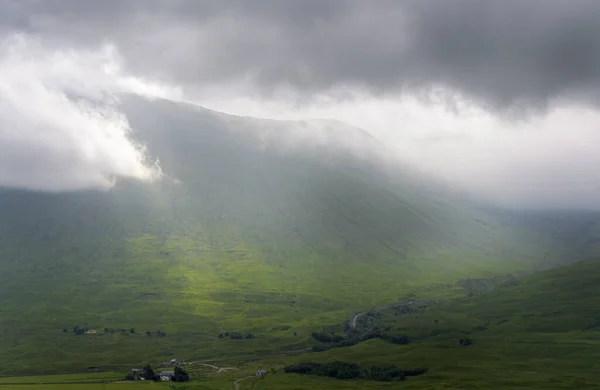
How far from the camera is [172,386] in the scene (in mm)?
Answer: 189125

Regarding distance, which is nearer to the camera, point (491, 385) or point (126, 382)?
point (491, 385)

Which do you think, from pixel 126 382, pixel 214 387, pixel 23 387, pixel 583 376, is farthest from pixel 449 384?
pixel 23 387

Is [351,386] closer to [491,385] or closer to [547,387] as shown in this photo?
[491,385]

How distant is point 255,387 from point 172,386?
27.0 metres

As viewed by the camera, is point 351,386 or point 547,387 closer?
point 547,387

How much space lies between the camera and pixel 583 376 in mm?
194000

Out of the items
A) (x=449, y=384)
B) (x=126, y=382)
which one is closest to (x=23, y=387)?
(x=126, y=382)

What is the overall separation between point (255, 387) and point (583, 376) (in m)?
109

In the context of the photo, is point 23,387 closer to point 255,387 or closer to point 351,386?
point 255,387

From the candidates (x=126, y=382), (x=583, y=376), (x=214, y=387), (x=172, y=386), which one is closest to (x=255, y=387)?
(x=214, y=387)

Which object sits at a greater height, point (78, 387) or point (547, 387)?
point (78, 387)

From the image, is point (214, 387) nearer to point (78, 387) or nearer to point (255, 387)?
point (255, 387)

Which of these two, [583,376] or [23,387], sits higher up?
[23,387]

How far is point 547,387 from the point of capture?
589ft
